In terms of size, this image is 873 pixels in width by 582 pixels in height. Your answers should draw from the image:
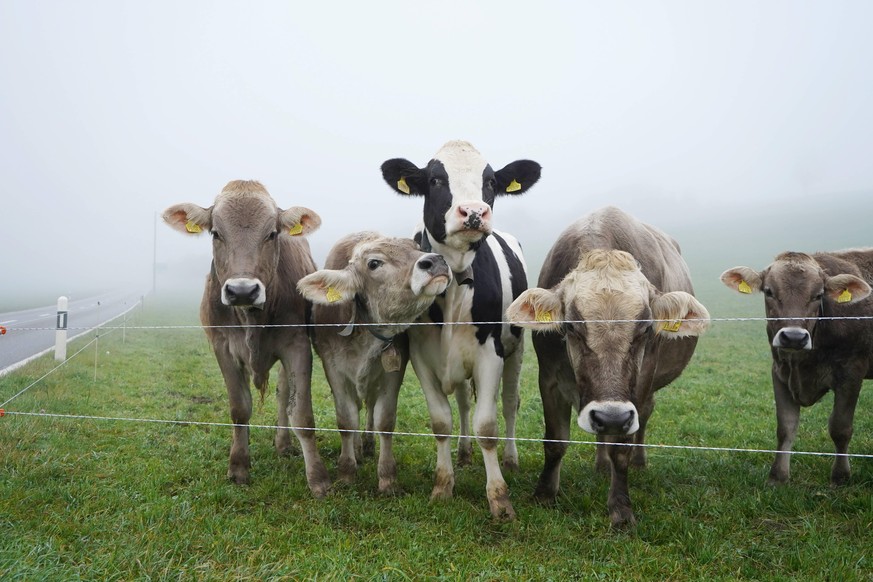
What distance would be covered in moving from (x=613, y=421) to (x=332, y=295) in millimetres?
2546

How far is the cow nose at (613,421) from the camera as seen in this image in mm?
4008

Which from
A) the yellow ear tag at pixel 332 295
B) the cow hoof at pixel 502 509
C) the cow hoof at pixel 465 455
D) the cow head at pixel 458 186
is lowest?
the cow hoof at pixel 465 455

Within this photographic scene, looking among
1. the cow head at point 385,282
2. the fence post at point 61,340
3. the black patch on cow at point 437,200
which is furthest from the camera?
the fence post at point 61,340

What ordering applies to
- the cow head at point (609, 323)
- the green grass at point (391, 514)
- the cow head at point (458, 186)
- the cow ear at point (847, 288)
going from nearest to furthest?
the green grass at point (391, 514) < the cow head at point (609, 323) < the cow head at point (458, 186) < the cow ear at point (847, 288)

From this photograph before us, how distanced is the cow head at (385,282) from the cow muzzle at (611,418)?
1.55 meters

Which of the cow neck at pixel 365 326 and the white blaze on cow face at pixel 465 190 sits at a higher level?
the white blaze on cow face at pixel 465 190

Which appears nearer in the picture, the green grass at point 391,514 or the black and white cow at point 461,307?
the green grass at point 391,514

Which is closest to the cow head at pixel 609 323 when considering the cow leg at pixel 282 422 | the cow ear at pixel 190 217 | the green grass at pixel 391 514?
the green grass at pixel 391 514

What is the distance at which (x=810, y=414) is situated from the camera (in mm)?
8461

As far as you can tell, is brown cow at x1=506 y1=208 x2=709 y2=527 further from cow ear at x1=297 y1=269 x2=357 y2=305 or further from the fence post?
the fence post

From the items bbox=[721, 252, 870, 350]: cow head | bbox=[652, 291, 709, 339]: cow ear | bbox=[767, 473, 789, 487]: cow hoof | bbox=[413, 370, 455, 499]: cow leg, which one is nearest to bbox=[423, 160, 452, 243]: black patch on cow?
bbox=[413, 370, 455, 499]: cow leg

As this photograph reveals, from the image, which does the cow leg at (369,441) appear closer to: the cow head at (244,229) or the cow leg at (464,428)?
the cow leg at (464,428)

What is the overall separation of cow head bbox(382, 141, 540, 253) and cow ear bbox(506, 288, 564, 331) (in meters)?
0.67

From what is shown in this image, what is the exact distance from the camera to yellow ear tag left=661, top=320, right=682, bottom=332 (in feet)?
14.7
